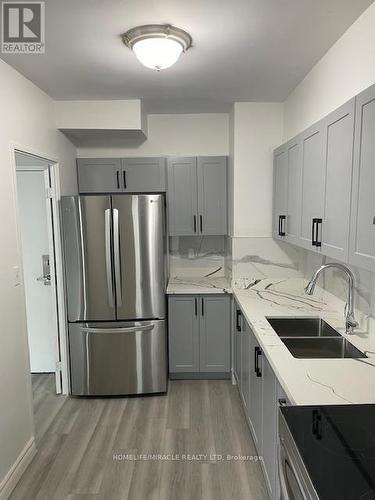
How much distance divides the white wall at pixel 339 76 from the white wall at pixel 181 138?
95cm

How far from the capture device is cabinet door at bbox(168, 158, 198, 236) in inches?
136

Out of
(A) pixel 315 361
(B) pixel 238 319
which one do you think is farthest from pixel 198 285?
(A) pixel 315 361

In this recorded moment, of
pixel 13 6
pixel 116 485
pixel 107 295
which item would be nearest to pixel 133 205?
pixel 107 295

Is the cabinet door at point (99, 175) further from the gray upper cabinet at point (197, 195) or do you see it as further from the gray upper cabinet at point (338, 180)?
the gray upper cabinet at point (338, 180)

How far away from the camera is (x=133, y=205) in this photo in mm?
2871

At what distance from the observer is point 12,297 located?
7.13 feet

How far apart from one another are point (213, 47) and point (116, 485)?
2.67 metres

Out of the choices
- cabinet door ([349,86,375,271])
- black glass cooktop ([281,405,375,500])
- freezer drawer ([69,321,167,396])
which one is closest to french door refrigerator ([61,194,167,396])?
freezer drawer ([69,321,167,396])

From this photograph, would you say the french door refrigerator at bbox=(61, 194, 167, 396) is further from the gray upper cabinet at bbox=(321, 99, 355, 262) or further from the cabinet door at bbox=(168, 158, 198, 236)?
the gray upper cabinet at bbox=(321, 99, 355, 262)

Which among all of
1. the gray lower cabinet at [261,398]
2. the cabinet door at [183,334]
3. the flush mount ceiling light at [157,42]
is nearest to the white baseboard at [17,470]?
the cabinet door at [183,334]

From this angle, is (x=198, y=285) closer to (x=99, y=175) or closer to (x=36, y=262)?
(x=99, y=175)

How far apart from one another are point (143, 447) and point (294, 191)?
2121 millimetres

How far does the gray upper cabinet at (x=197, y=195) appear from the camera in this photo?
346cm

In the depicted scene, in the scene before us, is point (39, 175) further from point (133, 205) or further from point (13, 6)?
point (13, 6)
